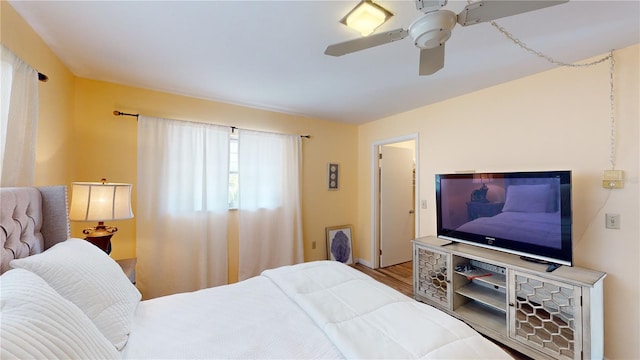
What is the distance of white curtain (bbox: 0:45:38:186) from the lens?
1.29 m

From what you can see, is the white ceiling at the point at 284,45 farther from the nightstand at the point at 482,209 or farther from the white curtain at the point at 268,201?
the nightstand at the point at 482,209

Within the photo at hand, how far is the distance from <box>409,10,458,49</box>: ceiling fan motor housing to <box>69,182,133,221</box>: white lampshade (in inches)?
89.7

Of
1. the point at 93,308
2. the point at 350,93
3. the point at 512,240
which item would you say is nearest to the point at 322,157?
the point at 350,93

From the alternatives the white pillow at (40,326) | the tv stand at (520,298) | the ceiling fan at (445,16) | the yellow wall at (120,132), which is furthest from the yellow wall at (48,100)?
the tv stand at (520,298)

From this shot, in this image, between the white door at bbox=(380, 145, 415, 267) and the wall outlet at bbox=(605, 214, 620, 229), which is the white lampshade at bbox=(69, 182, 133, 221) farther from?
the wall outlet at bbox=(605, 214, 620, 229)

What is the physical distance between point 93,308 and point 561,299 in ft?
9.20

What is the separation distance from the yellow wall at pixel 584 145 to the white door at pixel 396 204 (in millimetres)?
1244

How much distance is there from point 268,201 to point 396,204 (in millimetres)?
2100

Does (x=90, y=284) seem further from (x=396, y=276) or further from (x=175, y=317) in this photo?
(x=396, y=276)

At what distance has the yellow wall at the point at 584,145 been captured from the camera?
1.77 m

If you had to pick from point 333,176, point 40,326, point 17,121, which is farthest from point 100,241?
point 333,176

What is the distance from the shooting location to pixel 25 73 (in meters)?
1.43

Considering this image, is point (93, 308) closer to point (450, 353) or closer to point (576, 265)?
point (450, 353)

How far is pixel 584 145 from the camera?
198 cm
